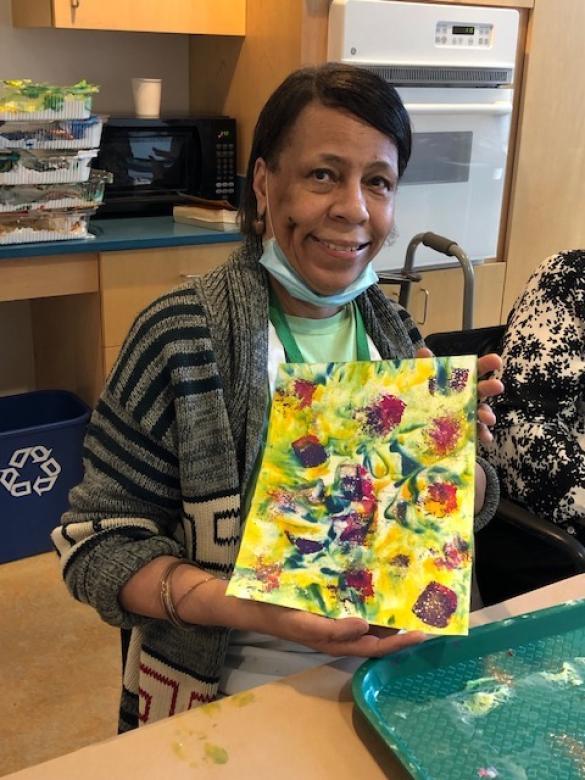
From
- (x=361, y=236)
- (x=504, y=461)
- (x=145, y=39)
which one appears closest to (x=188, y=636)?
(x=361, y=236)

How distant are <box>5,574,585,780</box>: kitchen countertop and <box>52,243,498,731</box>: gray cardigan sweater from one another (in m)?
0.19

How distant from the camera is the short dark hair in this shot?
105cm

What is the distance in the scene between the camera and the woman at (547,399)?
61.2 inches

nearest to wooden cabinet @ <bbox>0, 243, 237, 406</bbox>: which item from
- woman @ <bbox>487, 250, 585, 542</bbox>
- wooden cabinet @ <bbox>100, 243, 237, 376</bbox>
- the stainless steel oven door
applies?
wooden cabinet @ <bbox>100, 243, 237, 376</bbox>

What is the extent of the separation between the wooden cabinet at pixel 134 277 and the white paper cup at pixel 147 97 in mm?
531

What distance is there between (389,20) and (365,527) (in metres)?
2.03

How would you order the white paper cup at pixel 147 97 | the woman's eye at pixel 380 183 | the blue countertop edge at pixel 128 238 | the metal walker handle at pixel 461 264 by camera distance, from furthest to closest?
1. the white paper cup at pixel 147 97
2. the blue countertop edge at pixel 128 238
3. the metal walker handle at pixel 461 264
4. the woman's eye at pixel 380 183

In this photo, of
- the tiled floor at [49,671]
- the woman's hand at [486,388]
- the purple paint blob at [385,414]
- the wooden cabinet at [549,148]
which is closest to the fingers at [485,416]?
the woman's hand at [486,388]

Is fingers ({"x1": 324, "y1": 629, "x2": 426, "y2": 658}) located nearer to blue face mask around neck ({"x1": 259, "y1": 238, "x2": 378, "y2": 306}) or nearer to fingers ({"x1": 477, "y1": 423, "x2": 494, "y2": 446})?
fingers ({"x1": 477, "y1": 423, "x2": 494, "y2": 446})

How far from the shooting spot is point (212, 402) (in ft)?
3.40

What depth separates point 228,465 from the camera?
1040 millimetres

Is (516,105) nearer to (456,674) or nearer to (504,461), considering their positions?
(504,461)

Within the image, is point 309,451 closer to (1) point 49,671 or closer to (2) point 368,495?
(2) point 368,495

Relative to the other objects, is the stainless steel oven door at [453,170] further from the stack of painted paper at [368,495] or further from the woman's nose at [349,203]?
the stack of painted paper at [368,495]
